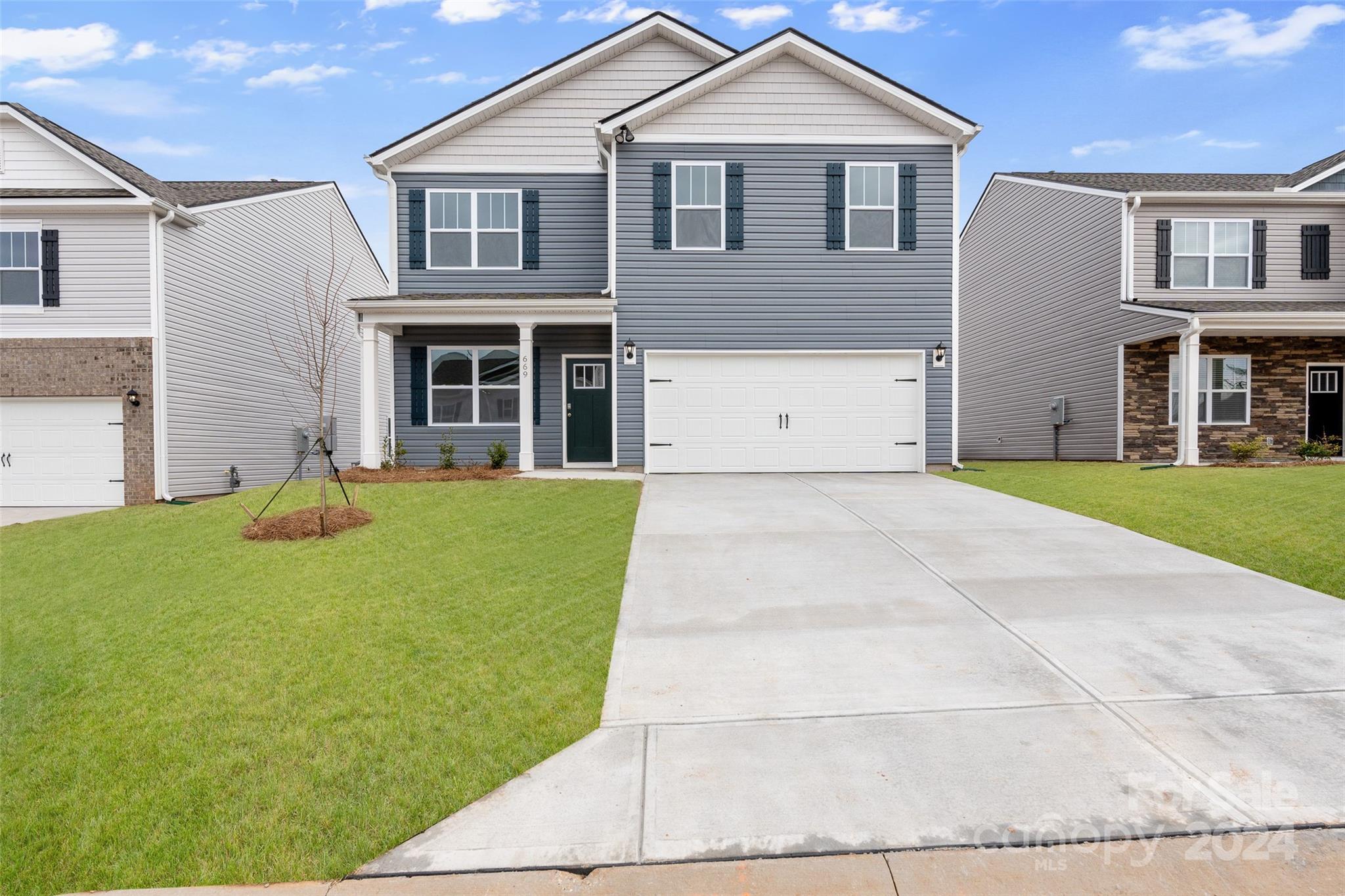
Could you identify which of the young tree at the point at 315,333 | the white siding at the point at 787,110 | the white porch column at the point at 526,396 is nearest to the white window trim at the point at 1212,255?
the white siding at the point at 787,110

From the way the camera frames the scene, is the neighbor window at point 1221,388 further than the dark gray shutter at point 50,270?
Yes

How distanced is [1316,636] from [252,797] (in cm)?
642

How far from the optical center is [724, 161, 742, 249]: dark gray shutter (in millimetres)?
13422

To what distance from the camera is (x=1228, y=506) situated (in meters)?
9.10

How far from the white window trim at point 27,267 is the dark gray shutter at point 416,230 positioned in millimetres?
6341

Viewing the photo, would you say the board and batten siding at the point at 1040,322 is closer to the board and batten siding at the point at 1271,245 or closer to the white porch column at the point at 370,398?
the board and batten siding at the point at 1271,245

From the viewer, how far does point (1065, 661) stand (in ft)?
15.0

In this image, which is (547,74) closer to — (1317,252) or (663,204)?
(663,204)

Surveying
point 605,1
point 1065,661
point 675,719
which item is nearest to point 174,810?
point 675,719

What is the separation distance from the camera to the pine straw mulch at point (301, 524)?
8.12m

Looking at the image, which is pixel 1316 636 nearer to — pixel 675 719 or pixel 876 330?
pixel 675 719

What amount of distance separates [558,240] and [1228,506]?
11.7 m

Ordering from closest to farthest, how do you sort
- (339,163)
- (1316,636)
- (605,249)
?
1. (1316,636)
2. (605,249)
3. (339,163)

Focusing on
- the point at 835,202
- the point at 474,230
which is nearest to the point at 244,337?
the point at 474,230
